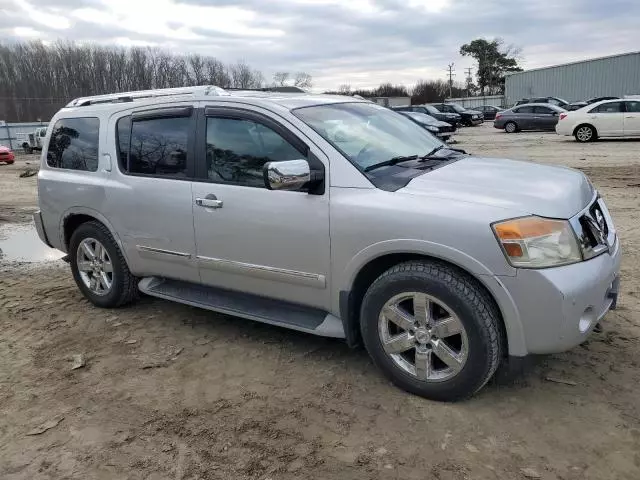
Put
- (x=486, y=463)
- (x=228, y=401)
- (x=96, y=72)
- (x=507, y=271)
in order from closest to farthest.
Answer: (x=486, y=463), (x=507, y=271), (x=228, y=401), (x=96, y=72)

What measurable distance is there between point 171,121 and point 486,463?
3231 millimetres

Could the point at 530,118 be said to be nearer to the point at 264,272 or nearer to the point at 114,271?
the point at 114,271

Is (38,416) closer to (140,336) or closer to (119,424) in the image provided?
(119,424)

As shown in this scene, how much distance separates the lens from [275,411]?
10.8 ft

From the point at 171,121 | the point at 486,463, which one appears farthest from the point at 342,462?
the point at 171,121

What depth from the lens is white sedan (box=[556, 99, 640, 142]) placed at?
63.4 feet

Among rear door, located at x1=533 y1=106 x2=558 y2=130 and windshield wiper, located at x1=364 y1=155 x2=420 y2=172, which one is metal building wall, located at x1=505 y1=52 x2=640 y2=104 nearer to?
rear door, located at x1=533 y1=106 x2=558 y2=130

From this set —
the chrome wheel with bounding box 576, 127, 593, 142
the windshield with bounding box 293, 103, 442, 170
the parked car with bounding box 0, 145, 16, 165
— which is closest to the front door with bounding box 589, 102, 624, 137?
the chrome wheel with bounding box 576, 127, 593, 142

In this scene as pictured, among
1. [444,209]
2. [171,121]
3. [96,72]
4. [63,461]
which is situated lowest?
[63,461]

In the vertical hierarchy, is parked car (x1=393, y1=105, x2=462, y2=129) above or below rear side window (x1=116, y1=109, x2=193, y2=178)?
above

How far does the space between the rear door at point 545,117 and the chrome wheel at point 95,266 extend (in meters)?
26.5

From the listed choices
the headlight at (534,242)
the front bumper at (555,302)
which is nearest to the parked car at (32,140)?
the headlight at (534,242)

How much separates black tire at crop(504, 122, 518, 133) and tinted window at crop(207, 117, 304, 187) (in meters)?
27.2

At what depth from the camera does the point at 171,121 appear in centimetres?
435
